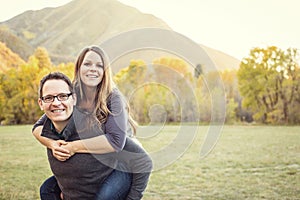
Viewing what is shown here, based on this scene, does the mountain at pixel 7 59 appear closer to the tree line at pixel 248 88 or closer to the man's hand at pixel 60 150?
the tree line at pixel 248 88

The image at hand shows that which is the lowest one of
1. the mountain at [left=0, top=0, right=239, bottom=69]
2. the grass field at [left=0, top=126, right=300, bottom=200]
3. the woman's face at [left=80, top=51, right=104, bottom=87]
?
the grass field at [left=0, top=126, right=300, bottom=200]

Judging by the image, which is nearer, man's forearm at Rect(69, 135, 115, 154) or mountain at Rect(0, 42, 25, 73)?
man's forearm at Rect(69, 135, 115, 154)

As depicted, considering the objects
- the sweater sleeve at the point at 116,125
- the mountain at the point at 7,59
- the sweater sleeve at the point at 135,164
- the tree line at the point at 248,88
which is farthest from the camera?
the tree line at the point at 248,88

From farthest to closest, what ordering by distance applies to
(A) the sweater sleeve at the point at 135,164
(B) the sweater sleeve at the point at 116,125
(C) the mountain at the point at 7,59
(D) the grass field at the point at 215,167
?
1. (C) the mountain at the point at 7,59
2. (D) the grass field at the point at 215,167
3. (A) the sweater sleeve at the point at 135,164
4. (B) the sweater sleeve at the point at 116,125

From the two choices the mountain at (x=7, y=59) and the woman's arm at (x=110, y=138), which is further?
the mountain at (x=7, y=59)

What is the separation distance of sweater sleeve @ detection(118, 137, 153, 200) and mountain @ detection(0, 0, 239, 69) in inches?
119

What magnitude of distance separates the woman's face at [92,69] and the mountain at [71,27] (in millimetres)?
3004

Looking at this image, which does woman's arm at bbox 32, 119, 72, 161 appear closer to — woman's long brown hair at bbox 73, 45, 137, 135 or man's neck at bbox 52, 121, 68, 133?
man's neck at bbox 52, 121, 68, 133

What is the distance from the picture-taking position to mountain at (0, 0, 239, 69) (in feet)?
15.4

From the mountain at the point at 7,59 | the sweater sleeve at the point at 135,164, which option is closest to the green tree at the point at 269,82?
the mountain at the point at 7,59

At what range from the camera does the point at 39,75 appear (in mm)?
5652

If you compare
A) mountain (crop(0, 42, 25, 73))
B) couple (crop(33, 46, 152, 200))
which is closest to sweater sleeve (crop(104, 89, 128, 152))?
couple (crop(33, 46, 152, 200))

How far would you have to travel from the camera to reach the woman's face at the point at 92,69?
1354mm

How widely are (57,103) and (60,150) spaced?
0.14 m
